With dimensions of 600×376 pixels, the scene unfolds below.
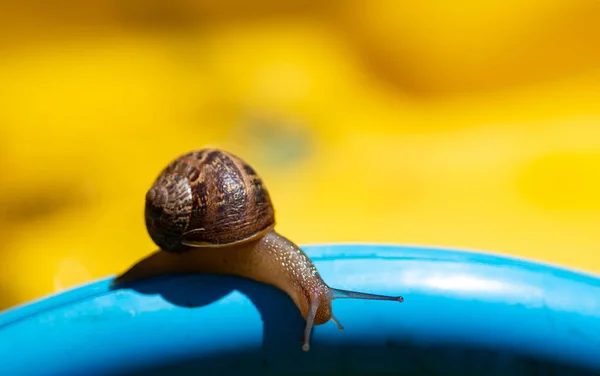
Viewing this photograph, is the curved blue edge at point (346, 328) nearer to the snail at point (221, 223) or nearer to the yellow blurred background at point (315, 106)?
the snail at point (221, 223)

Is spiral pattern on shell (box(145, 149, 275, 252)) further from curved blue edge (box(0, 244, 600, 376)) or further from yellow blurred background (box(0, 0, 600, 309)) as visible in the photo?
yellow blurred background (box(0, 0, 600, 309))

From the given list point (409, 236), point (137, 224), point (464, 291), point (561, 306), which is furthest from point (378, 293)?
point (137, 224)

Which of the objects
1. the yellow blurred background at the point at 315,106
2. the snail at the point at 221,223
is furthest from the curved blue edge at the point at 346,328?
the yellow blurred background at the point at 315,106

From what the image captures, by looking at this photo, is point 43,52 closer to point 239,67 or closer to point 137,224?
point 239,67

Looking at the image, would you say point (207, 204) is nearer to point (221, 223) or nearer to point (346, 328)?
point (221, 223)

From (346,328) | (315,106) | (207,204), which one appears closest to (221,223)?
(207,204)

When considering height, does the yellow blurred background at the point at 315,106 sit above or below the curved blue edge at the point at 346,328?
above
